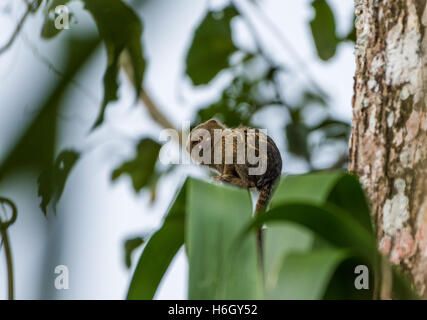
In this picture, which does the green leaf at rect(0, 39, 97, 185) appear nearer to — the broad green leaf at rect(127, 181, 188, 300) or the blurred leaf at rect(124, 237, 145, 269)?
the broad green leaf at rect(127, 181, 188, 300)

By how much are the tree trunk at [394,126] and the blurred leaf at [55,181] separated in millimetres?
578

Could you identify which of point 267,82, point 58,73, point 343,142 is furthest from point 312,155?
point 58,73

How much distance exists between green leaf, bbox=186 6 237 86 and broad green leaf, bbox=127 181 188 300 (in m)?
1.51

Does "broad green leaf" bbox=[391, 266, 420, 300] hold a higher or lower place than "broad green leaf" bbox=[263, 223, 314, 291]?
lower

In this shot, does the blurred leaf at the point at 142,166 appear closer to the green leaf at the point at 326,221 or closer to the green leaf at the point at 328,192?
the green leaf at the point at 328,192

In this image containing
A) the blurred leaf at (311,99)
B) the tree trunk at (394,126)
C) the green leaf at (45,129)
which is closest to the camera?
the green leaf at (45,129)

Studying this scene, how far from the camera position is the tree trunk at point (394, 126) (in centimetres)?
75

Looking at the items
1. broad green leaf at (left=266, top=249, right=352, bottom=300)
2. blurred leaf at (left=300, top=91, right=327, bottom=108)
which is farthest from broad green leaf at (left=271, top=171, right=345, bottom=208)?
blurred leaf at (left=300, top=91, right=327, bottom=108)

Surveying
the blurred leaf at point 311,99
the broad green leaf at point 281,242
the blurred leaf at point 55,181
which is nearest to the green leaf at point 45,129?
the blurred leaf at point 55,181

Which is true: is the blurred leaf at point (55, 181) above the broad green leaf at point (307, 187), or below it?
above

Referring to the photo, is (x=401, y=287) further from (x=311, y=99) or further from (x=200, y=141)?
(x=311, y=99)

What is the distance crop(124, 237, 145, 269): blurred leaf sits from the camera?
2.11 meters

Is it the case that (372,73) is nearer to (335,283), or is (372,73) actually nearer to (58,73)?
(335,283)
